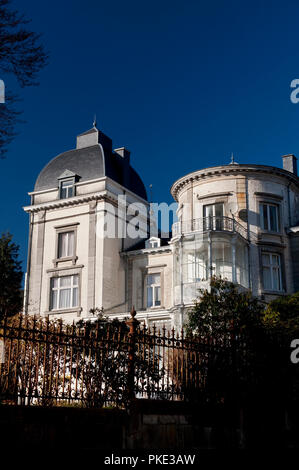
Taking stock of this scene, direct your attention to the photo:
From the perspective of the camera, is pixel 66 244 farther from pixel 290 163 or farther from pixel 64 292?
pixel 290 163

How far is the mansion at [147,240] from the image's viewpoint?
30.3 metres

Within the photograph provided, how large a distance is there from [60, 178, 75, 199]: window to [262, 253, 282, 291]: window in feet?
44.8

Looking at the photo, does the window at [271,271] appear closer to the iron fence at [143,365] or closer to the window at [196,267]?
the window at [196,267]

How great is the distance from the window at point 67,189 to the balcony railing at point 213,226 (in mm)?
8861

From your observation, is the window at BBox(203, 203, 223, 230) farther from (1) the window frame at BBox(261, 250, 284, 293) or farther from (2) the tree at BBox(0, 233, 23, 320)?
(2) the tree at BBox(0, 233, 23, 320)

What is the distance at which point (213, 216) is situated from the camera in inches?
1170

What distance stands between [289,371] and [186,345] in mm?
3547

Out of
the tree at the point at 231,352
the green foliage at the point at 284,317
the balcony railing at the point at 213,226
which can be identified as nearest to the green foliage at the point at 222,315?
the tree at the point at 231,352

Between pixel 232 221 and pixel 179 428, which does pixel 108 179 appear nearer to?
pixel 232 221

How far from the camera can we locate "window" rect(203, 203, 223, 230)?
3050 centimetres

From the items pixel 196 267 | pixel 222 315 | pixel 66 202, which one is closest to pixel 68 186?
pixel 66 202

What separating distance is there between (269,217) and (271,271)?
312 centimetres

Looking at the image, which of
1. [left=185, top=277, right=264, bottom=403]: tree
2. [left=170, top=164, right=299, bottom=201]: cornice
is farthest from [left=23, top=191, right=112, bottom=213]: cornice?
[left=185, top=277, right=264, bottom=403]: tree

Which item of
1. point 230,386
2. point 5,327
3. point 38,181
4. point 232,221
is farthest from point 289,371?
point 38,181
